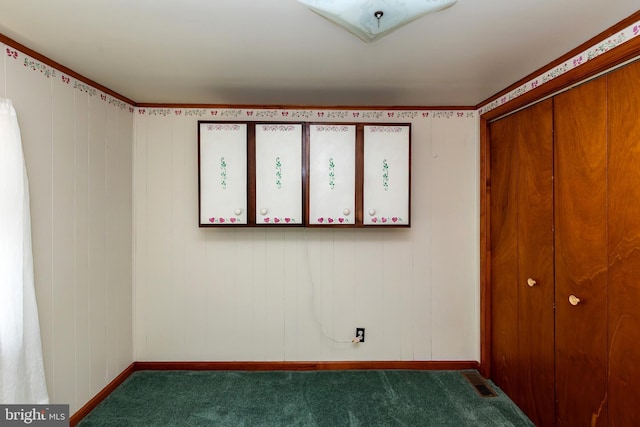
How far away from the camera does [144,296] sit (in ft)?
8.16

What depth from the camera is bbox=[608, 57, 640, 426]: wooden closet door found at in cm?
132

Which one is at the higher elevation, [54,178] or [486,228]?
[54,178]

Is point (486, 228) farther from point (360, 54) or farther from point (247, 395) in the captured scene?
point (247, 395)

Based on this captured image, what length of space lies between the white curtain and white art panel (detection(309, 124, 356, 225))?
1.62 metres

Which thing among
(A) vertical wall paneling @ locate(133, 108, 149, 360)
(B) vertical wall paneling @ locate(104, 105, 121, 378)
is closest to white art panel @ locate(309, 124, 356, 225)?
(A) vertical wall paneling @ locate(133, 108, 149, 360)

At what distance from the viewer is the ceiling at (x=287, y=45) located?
4.11 feet

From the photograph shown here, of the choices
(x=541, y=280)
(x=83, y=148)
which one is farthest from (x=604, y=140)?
(x=83, y=148)

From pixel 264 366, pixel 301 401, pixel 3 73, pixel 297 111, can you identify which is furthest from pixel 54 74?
pixel 301 401

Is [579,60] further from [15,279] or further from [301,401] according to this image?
[15,279]

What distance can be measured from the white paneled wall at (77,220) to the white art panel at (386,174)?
1.95 m

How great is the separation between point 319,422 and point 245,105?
2426mm

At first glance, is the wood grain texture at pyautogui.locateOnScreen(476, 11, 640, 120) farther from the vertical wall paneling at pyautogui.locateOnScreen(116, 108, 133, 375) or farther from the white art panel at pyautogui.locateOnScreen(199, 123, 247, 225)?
the vertical wall paneling at pyautogui.locateOnScreen(116, 108, 133, 375)

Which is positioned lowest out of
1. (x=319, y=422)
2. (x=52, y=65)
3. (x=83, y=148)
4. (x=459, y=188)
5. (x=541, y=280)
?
(x=319, y=422)

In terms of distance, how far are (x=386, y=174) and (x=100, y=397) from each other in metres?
2.65
